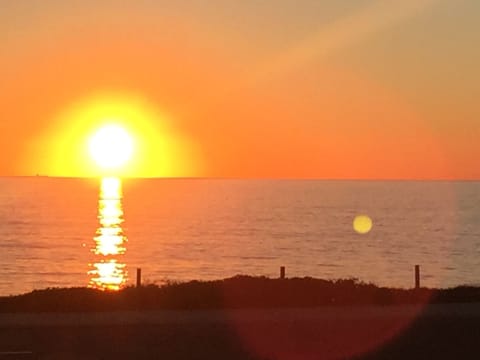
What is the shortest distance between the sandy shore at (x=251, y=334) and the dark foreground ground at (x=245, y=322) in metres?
0.02

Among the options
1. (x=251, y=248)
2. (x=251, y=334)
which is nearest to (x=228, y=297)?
(x=251, y=334)

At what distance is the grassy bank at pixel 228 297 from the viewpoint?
872 inches

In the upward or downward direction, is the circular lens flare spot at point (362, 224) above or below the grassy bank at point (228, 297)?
above

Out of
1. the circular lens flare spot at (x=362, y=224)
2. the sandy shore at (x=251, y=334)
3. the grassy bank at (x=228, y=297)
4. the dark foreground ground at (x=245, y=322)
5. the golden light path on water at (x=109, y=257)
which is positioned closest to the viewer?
the sandy shore at (x=251, y=334)

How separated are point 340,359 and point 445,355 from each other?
2138 millimetres

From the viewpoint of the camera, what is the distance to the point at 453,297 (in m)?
24.6

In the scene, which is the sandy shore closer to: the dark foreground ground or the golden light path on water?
the dark foreground ground

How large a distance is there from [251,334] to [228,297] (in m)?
5.42

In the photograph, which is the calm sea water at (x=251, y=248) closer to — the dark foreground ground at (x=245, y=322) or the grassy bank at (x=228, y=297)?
the grassy bank at (x=228, y=297)

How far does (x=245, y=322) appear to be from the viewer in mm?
19672

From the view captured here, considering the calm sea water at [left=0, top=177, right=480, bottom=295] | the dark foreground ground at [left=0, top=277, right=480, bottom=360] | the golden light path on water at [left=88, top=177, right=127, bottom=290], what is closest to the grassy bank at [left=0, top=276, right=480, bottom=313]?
the dark foreground ground at [left=0, top=277, right=480, bottom=360]

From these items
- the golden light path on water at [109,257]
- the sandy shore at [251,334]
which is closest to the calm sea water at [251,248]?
the golden light path on water at [109,257]

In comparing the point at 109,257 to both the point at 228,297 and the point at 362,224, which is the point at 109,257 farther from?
the point at 228,297

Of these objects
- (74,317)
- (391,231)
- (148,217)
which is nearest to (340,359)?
(74,317)
